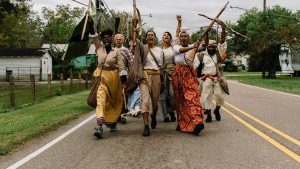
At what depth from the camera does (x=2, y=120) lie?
15.2 meters

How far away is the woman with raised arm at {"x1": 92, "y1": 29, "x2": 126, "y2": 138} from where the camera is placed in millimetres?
10203

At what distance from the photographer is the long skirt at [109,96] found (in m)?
10.2

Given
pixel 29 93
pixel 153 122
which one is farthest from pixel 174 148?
pixel 29 93

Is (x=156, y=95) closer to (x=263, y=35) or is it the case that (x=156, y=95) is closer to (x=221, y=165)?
(x=221, y=165)

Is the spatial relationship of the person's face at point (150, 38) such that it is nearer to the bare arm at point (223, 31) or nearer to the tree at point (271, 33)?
the bare arm at point (223, 31)

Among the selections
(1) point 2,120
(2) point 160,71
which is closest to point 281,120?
(2) point 160,71

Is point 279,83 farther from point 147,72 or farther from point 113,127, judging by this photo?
point 147,72

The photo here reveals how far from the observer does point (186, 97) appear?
10.5 metres

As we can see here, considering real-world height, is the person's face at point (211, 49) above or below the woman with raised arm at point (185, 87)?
above

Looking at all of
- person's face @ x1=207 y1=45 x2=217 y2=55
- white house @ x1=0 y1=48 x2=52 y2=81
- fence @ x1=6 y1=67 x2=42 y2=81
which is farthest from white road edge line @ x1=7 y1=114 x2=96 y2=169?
white house @ x1=0 y1=48 x2=52 y2=81

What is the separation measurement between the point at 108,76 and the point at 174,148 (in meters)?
2.36

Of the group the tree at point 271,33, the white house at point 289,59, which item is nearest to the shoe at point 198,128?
the tree at point 271,33

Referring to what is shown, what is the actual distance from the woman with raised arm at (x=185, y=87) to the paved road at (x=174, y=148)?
0.33m

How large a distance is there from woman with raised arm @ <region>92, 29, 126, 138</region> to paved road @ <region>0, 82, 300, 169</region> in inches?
18.9
